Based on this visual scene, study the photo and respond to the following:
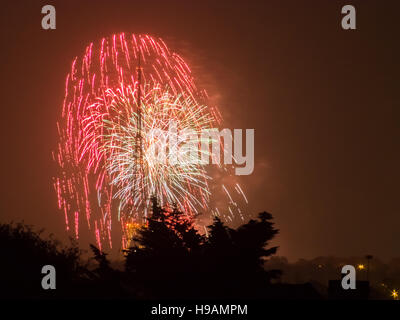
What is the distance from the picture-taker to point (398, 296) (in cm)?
8875

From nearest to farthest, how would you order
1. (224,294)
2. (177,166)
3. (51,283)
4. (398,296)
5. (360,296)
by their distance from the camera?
(224,294), (51,283), (360,296), (177,166), (398,296)

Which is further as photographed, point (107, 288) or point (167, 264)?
point (167, 264)

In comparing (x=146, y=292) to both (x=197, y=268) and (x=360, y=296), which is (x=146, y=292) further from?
(x=360, y=296)

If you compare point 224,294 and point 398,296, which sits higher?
point 224,294

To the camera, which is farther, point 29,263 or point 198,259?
point 29,263

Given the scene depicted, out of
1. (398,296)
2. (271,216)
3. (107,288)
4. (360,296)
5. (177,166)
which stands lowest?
(398,296)

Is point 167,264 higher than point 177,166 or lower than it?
lower
